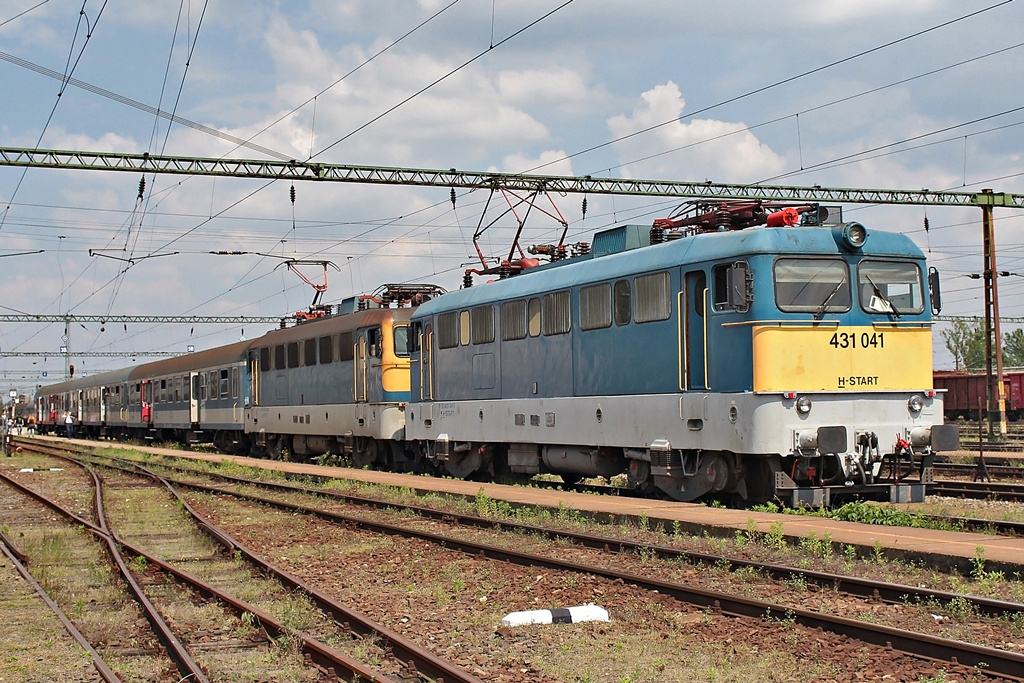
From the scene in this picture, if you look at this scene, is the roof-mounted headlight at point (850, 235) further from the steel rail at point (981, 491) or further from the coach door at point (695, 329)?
the steel rail at point (981, 491)

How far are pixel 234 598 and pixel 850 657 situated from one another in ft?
18.5

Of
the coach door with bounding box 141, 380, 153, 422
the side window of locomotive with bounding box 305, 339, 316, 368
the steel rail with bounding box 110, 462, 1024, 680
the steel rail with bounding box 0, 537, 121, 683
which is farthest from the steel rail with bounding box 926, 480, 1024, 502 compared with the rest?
the coach door with bounding box 141, 380, 153, 422

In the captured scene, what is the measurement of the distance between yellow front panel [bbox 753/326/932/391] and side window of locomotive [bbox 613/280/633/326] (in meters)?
2.82

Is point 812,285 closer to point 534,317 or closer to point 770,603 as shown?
point 534,317

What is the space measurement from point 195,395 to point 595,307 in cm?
3088

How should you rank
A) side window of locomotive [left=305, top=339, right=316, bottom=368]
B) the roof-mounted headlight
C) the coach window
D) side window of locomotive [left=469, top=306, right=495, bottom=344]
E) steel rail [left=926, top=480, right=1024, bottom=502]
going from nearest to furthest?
the roof-mounted headlight, steel rail [left=926, top=480, right=1024, bottom=502], side window of locomotive [left=469, top=306, right=495, bottom=344], the coach window, side window of locomotive [left=305, top=339, right=316, bottom=368]

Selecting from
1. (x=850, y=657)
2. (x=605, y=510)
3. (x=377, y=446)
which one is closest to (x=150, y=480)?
(x=377, y=446)

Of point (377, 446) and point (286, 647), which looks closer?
point (286, 647)

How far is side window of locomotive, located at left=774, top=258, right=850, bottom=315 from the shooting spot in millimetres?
14422

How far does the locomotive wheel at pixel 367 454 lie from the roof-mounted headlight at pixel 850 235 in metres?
15.8

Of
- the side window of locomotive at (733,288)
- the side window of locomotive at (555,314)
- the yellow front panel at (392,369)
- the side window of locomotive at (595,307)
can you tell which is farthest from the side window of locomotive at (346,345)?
the side window of locomotive at (733,288)

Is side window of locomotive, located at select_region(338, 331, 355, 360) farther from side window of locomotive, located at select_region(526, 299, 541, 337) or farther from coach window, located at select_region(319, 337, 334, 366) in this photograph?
side window of locomotive, located at select_region(526, 299, 541, 337)

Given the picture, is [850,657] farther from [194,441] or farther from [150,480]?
[194,441]

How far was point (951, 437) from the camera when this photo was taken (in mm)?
14492
